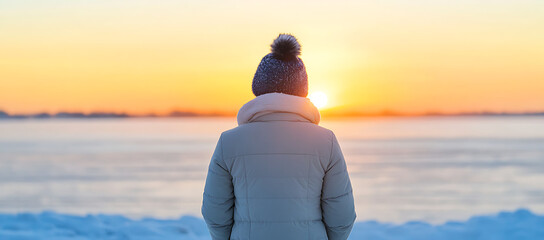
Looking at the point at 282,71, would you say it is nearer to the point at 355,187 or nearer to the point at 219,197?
the point at 219,197

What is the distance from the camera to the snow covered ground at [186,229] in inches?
254

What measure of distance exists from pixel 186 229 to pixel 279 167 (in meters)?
4.49

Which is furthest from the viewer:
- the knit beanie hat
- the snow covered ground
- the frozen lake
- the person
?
the frozen lake

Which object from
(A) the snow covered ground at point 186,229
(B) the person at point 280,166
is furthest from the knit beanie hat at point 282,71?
(A) the snow covered ground at point 186,229

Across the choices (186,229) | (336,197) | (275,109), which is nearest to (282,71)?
(275,109)

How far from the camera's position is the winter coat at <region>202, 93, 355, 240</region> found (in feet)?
9.04

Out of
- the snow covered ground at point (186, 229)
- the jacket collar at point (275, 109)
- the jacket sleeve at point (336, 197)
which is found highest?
the jacket collar at point (275, 109)

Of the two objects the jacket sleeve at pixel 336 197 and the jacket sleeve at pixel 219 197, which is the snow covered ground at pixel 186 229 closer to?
the jacket sleeve at pixel 336 197

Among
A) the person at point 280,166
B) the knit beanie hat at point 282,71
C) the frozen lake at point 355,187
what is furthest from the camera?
the frozen lake at point 355,187

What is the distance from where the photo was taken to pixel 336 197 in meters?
2.87

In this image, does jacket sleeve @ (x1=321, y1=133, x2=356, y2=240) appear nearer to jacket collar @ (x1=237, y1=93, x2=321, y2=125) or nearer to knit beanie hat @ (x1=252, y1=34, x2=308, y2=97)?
jacket collar @ (x1=237, y1=93, x2=321, y2=125)

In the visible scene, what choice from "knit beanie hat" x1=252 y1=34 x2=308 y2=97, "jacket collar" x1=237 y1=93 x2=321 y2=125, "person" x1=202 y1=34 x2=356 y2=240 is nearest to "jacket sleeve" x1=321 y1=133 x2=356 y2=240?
"person" x1=202 y1=34 x2=356 y2=240

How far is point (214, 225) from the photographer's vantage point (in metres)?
2.96

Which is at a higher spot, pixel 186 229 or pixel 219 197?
pixel 219 197
